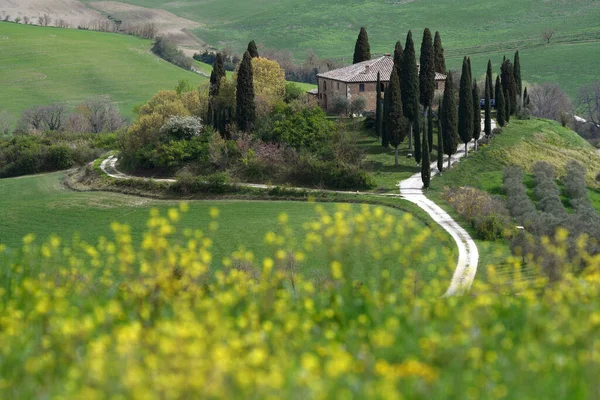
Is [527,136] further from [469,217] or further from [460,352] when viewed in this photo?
[460,352]

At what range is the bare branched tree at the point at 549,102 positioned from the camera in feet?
328

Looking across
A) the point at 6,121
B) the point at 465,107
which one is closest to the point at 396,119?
the point at 465,107

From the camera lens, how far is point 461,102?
5544cm

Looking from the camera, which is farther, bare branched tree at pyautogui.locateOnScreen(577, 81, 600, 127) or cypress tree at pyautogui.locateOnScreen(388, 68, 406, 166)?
bare branched tree at pyautogui.locateOnScreen(577, 81, 600, 127)

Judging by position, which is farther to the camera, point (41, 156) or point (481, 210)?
point (41, 156)

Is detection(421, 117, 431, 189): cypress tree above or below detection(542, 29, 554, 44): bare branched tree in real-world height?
below

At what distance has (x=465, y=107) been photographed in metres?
55.5

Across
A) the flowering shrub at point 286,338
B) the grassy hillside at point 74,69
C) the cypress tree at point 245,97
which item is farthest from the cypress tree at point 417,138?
the grassy hillside at point 74,69

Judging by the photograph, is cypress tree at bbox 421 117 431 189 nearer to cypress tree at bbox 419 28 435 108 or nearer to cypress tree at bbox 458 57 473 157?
cypress tree at bbox 458 57 473 157

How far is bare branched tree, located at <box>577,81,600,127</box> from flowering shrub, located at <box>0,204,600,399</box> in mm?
101160

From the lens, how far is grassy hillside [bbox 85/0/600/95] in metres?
139

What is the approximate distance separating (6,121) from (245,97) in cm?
5556

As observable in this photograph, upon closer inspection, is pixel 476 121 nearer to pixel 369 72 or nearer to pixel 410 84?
pixel 410 84

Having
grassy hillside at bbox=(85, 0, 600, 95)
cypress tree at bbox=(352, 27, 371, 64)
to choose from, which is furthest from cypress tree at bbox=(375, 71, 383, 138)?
grassy hillside at bbox=(85, 0, 600, 95)
